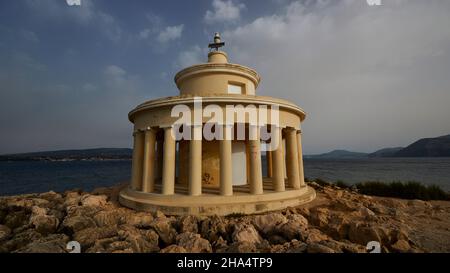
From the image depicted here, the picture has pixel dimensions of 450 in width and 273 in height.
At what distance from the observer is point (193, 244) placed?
6.80 meters

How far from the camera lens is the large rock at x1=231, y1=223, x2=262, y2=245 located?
23.4 feet

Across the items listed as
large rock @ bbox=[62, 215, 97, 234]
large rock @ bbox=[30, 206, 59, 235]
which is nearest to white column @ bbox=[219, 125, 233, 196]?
large rock @ bbox=[62, 215, 97, 234]

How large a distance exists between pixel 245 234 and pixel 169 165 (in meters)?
5.61

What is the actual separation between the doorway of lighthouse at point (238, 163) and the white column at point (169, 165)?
4.53 meters

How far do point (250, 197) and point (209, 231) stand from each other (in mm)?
3283

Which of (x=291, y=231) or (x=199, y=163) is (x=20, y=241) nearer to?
(x=199, y=163)

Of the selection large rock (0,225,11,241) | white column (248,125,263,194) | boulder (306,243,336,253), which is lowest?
large rock (0,225,11,241)

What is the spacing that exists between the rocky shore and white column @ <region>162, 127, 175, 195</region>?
4.86 ft

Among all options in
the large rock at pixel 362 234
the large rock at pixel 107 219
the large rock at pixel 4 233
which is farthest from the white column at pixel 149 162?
the large rock at pixel 362 234

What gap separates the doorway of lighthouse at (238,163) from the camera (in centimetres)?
1444

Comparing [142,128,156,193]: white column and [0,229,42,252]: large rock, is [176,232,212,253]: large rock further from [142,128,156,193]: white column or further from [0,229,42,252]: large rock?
[142,128,156,193]: white column

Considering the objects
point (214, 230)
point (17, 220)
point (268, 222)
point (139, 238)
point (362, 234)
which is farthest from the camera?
point (17, 220)

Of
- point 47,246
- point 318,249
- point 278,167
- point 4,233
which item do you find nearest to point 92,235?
point 47,246

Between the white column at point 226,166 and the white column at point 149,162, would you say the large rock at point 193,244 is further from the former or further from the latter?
the white column at point 149,162
